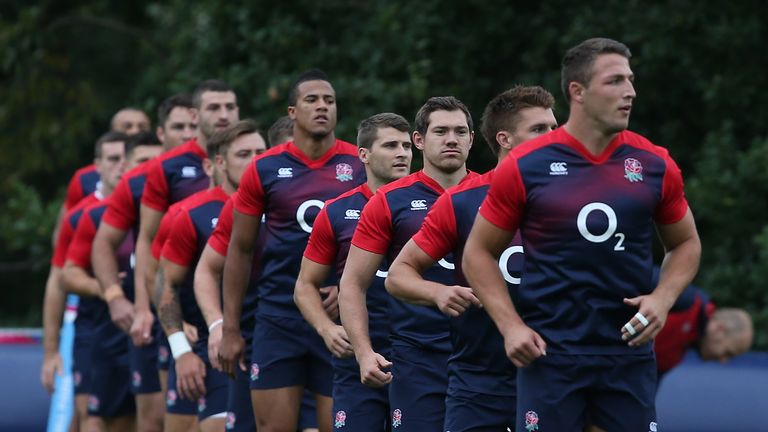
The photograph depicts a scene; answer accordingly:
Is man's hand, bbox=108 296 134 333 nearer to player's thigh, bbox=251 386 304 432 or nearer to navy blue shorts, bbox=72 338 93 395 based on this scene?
navy blue shorts, bbox=72 338 93 395

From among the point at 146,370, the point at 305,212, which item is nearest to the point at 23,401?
the point at 146,370

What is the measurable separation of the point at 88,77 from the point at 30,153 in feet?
6.80

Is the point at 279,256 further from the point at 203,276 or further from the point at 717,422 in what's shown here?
the point at 717,422

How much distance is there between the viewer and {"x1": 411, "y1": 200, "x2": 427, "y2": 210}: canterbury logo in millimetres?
8344

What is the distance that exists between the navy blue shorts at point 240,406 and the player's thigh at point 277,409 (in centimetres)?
37

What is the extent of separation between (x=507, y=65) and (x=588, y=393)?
1162 centimetres

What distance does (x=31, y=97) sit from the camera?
2180 centimetres

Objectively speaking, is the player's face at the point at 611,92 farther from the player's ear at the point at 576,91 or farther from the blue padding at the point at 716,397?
the blue padding at the point at 716,397

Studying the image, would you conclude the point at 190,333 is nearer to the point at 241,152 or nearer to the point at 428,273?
the point at 241,152

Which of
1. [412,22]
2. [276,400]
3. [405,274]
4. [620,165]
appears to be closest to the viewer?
[620,165]

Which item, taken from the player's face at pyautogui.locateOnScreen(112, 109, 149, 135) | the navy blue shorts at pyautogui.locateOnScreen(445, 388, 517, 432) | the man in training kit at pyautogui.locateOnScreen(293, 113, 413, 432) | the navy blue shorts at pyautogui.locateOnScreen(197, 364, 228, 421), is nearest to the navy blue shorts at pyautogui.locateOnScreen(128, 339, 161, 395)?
the navy blue shorts at pyautogui.locateOnScreen(197, 364, 228, 421)

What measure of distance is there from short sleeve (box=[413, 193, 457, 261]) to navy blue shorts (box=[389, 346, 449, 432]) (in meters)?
0.83

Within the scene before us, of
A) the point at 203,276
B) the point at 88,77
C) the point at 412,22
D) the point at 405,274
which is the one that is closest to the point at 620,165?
the point at 405,274

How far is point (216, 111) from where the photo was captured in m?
11.6
